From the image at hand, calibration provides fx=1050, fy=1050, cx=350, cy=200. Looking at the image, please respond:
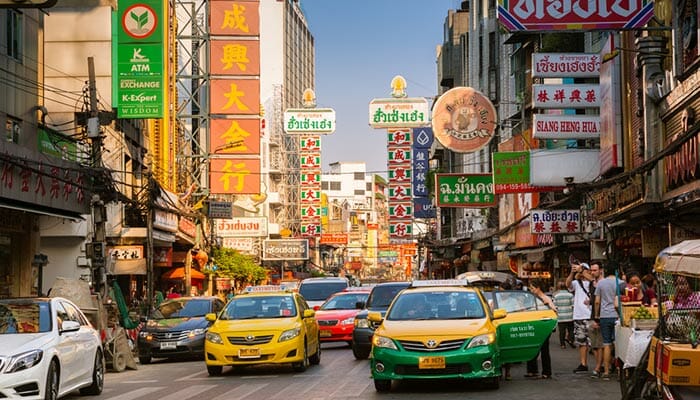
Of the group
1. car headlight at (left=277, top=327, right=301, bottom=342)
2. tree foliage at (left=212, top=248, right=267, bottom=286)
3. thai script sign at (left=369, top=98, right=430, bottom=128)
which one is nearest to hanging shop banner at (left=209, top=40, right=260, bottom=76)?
tree foliage at (left=212, top=248, right=267, bottom=286)

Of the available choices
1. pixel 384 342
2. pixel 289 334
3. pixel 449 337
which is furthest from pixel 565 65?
pixel 384 342

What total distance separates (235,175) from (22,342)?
35.7 m

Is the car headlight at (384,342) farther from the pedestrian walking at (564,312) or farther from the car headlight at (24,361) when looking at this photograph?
the pedestrian walking at (564,312)

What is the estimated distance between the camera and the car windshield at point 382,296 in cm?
2502

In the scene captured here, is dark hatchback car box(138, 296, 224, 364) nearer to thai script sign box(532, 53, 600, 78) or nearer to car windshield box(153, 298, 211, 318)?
car windshield box(153, 298, 211, 318)

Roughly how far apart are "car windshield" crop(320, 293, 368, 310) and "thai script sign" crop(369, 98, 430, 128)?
38254mm

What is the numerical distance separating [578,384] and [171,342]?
11436 millimetres

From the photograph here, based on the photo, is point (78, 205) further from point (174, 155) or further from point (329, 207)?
point (329, 207)

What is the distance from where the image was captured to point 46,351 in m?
13.7

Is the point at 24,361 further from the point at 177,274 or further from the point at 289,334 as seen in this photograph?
the point at 177,274

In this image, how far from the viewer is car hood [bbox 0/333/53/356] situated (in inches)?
521

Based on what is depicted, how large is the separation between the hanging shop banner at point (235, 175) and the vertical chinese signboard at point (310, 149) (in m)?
21.3

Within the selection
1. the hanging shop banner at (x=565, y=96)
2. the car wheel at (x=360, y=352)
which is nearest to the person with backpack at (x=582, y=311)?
the car wheel at (x=360, y=352)

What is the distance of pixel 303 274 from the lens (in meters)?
103
